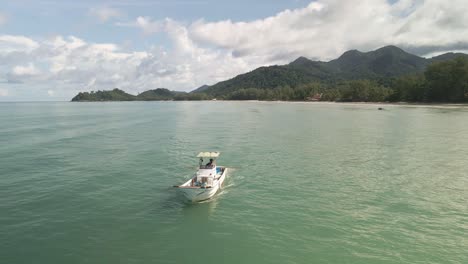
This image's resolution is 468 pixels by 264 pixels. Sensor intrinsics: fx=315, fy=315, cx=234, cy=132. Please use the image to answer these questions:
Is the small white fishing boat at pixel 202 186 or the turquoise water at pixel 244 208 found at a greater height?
the small white fishing boat at pixel 202 186

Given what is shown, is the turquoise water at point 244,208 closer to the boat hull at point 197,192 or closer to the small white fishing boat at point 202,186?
→ the boat hull at point 197,192

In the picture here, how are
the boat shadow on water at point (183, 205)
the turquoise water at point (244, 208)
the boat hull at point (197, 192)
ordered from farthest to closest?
the boat hull at point (197, 192), the boat shadow on water at point (183, 205), the turquoise water at point (244, 208)

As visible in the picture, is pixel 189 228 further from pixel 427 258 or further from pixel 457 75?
pixel 457 75

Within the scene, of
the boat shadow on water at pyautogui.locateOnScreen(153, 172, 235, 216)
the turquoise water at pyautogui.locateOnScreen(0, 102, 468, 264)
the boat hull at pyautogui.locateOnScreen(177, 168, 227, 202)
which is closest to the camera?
the turquoise water at pyautogui.locateOnScreen(0, 102, 468, 264)

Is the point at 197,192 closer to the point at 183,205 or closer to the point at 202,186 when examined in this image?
the point at 202,186

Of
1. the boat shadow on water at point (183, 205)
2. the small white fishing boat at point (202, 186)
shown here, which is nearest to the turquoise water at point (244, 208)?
the boat shadow on water at point (183, 205)

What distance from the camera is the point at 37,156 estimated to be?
50.6 metres

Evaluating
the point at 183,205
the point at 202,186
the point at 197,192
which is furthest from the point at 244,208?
A: the point at 183,205

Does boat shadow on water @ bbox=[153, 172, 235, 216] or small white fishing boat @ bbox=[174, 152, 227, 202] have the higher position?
small white fishing boat @ bbox=[174, 152, 227, 202]

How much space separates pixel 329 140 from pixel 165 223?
4913cm

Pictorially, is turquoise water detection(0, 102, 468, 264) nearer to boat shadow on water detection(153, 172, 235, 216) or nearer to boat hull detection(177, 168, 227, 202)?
boat shadow on water detection(153, 172, 235, 216)

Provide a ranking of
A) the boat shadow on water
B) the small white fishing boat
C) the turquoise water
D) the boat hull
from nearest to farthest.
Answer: the turquoise water
the boat shadow on water
the boat hull
the small white fishing boat

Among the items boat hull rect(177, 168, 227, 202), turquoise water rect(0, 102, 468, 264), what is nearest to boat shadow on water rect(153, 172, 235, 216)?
turquoise water rect(0, 102, 468, 264)

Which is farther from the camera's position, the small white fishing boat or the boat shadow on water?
the small white fishing boat
